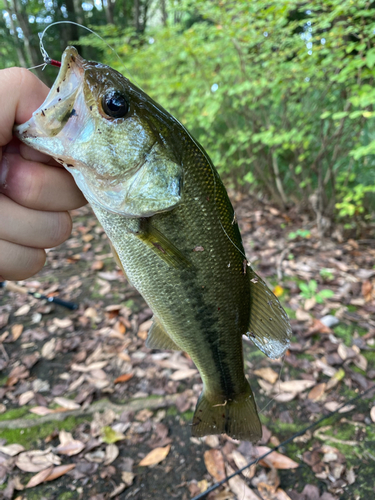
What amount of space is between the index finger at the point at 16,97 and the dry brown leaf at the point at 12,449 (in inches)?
A: 79.8

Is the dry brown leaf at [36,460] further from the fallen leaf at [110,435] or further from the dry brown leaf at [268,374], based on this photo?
the dry brown leaf at [268,374]

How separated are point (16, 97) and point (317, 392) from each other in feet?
8.91

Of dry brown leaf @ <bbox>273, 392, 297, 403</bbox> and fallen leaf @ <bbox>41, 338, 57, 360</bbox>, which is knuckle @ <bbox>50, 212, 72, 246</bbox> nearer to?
fallen leaf @ <bbox>41, 338, 57, 360</bbox>

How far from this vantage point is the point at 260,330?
128cm

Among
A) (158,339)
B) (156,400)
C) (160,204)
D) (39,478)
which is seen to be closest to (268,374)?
(156,400)

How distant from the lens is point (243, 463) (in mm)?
2041

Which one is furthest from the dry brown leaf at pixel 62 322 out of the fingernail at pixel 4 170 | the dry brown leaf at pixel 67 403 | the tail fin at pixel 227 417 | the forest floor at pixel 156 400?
the fingernail at pixel 4 170

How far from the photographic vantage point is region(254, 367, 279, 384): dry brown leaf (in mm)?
2529

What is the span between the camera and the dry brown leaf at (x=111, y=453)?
6.62ft

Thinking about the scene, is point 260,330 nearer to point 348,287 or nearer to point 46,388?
point 46,388

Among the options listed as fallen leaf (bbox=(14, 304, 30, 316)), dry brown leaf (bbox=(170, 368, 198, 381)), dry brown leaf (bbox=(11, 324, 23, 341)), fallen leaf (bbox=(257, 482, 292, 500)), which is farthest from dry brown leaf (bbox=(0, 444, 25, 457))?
fallen leaf (bbox=(257, 482, 292, 500))

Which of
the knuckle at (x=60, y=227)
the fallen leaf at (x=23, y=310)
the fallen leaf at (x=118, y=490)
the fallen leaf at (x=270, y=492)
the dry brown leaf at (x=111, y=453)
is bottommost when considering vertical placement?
the fallen leaf at (x=270, y=492)

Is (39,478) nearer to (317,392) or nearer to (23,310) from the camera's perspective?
(23,310)

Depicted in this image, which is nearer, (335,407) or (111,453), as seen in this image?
(111,453)
